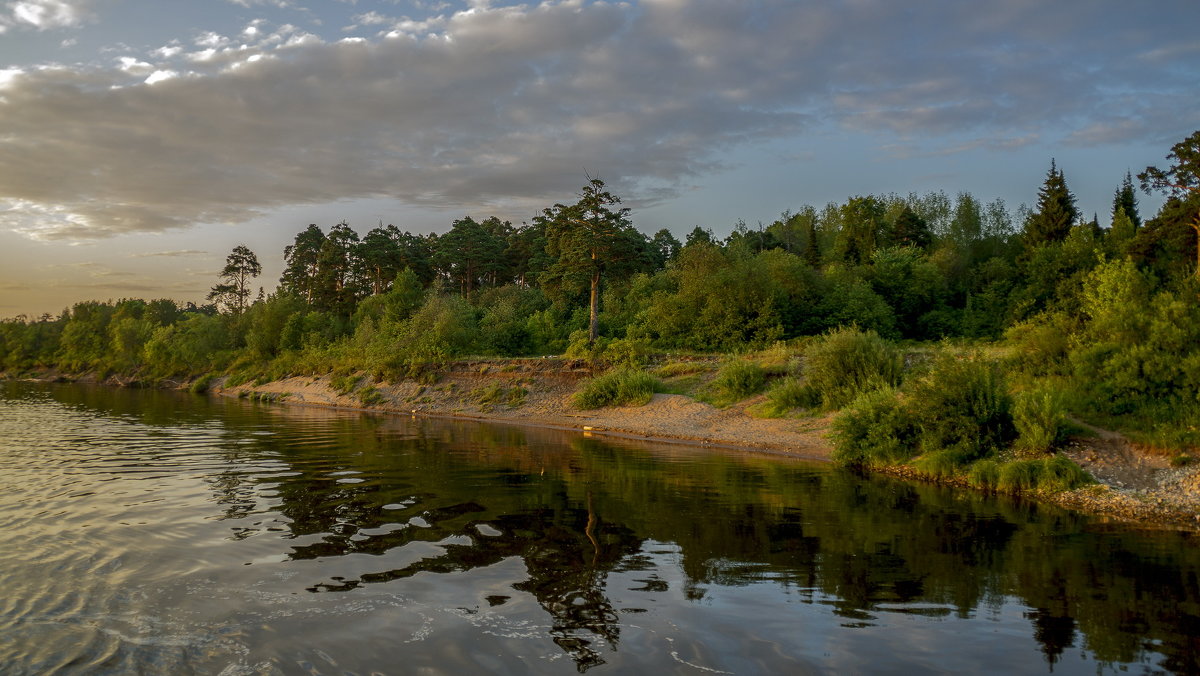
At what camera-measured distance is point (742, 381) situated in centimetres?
3197

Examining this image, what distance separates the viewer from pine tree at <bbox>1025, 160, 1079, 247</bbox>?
5862 cm

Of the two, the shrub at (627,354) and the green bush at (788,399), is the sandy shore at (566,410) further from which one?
the shrub at (627,354)

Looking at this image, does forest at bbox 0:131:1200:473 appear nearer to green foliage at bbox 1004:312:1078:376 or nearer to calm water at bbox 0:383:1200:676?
green foliage at bbox 1004:312:1078:376

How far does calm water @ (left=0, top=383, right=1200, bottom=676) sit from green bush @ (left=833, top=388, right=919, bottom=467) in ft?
7.06

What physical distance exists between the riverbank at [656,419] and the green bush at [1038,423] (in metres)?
0.70

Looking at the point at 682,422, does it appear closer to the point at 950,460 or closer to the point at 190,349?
the point at 950,460

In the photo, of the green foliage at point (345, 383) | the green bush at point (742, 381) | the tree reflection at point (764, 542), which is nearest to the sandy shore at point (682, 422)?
the green foliage at point (345, 383)

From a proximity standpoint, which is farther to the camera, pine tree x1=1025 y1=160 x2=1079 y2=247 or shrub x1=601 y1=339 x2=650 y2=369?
pine tree x1=1025 y1=160 x2=1079 y2=247

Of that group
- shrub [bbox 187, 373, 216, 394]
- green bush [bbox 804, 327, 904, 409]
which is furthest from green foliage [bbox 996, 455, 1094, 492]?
shrub [bbox 187, 373, 216, 394]

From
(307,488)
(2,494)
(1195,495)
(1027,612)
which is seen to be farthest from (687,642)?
(2,494)

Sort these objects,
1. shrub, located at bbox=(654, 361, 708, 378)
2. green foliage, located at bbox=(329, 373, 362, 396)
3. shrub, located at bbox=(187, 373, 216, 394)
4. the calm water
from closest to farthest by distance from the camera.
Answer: the calm water
shrub, located at bbox=(654, 361, 708, 378)
green foliage, located at bbox=(329, 373, 362, 396)
shrub, located at bbox=(187, 373, 216, 394)

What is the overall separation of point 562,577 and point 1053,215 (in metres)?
65.6

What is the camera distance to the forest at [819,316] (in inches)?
745

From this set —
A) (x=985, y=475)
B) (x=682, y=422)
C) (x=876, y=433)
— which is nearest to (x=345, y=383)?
(x=682, y=422)
